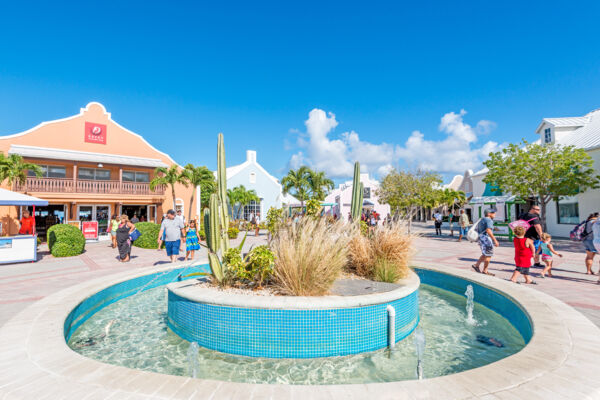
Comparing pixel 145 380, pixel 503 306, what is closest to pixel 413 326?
pixel 503 306

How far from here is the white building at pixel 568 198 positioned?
693 inches

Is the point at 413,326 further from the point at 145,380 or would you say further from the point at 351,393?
the point at 145,380

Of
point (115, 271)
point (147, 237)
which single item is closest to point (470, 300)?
point (115, 271)

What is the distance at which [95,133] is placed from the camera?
19516mm

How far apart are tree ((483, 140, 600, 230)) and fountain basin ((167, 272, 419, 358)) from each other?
15766 mm

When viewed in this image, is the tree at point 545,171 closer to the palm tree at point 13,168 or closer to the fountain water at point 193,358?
the fountain water at point 193,358

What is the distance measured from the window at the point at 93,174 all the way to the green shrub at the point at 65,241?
360 inches

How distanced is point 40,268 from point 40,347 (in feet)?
25.2

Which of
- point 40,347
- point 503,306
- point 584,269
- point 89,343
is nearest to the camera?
point 40,347

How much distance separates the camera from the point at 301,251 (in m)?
4.49

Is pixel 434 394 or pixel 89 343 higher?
pixel 434 394

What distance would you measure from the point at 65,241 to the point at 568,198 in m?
26.4

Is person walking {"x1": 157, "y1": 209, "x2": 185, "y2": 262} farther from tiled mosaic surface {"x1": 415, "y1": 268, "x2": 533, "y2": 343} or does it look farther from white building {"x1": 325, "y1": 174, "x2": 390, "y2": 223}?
white building {"x1": 325, "y1": 174, "x2": 390, "y2": 223}

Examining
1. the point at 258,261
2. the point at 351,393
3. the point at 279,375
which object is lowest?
the point at 279,375
